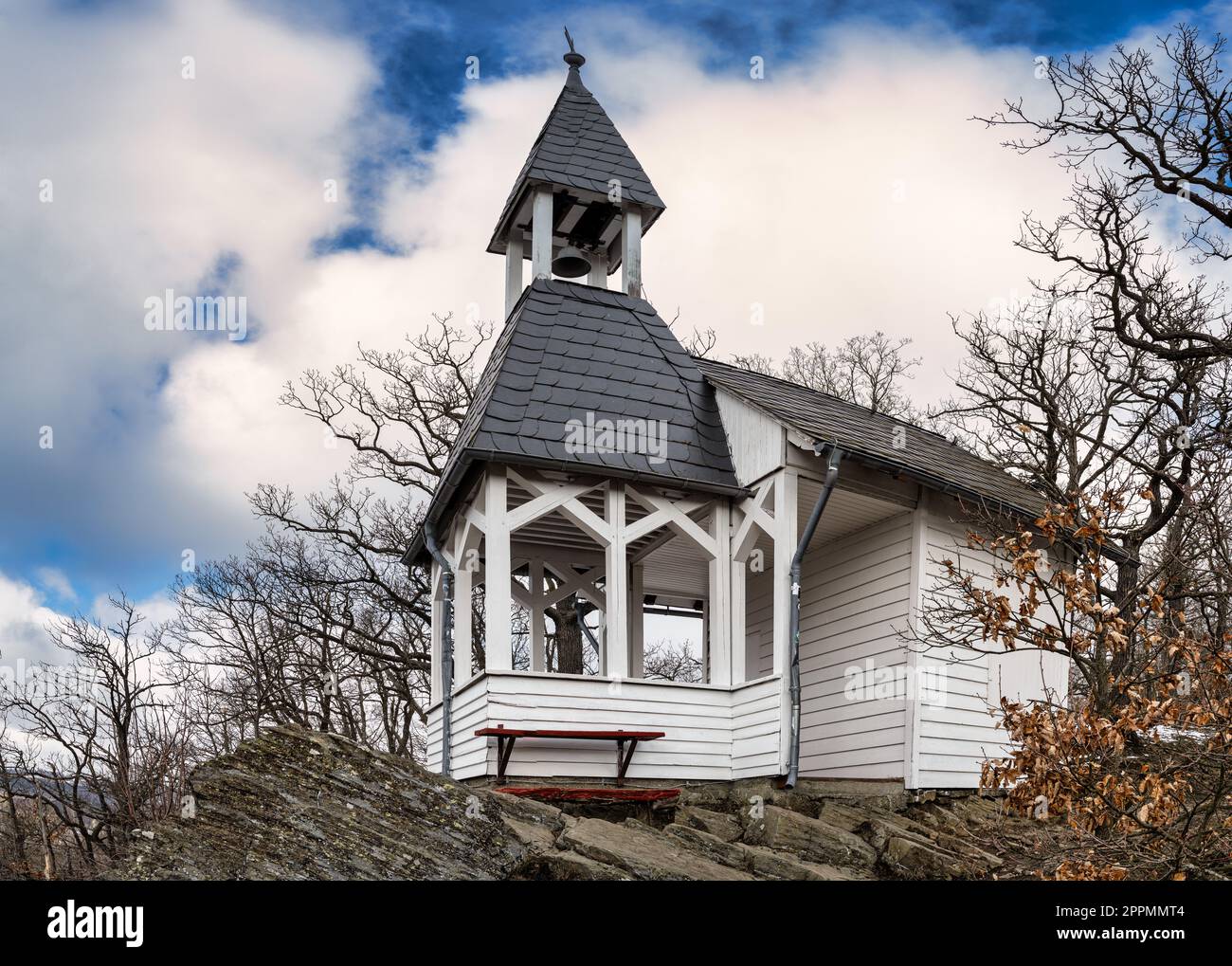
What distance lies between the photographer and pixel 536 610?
15.5 m

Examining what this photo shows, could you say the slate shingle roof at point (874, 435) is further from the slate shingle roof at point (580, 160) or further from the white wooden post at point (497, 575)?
the white wooden post at point (497, 575)

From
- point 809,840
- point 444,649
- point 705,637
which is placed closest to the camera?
point 809,840

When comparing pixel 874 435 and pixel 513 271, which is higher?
pixel 513 271

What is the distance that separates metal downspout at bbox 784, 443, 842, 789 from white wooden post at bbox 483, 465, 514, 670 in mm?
2809

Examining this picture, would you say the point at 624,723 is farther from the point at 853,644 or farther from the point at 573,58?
the point at 573,58

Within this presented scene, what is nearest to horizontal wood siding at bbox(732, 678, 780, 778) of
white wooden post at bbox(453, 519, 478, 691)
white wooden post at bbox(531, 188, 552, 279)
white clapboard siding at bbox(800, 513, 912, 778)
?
white clapboard siding at bbox(800, 513, 912, 778)

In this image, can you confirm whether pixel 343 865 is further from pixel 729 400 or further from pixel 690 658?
pixel 690 658

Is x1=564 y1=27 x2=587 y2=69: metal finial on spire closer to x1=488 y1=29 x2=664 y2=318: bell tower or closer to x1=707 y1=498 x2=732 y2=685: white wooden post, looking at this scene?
x1=488 y1=29 x2=664 y2=318: bell tower

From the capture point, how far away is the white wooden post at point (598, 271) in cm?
1600

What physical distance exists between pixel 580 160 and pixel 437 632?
6.37 metres

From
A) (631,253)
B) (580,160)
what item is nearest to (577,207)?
(580,160)
